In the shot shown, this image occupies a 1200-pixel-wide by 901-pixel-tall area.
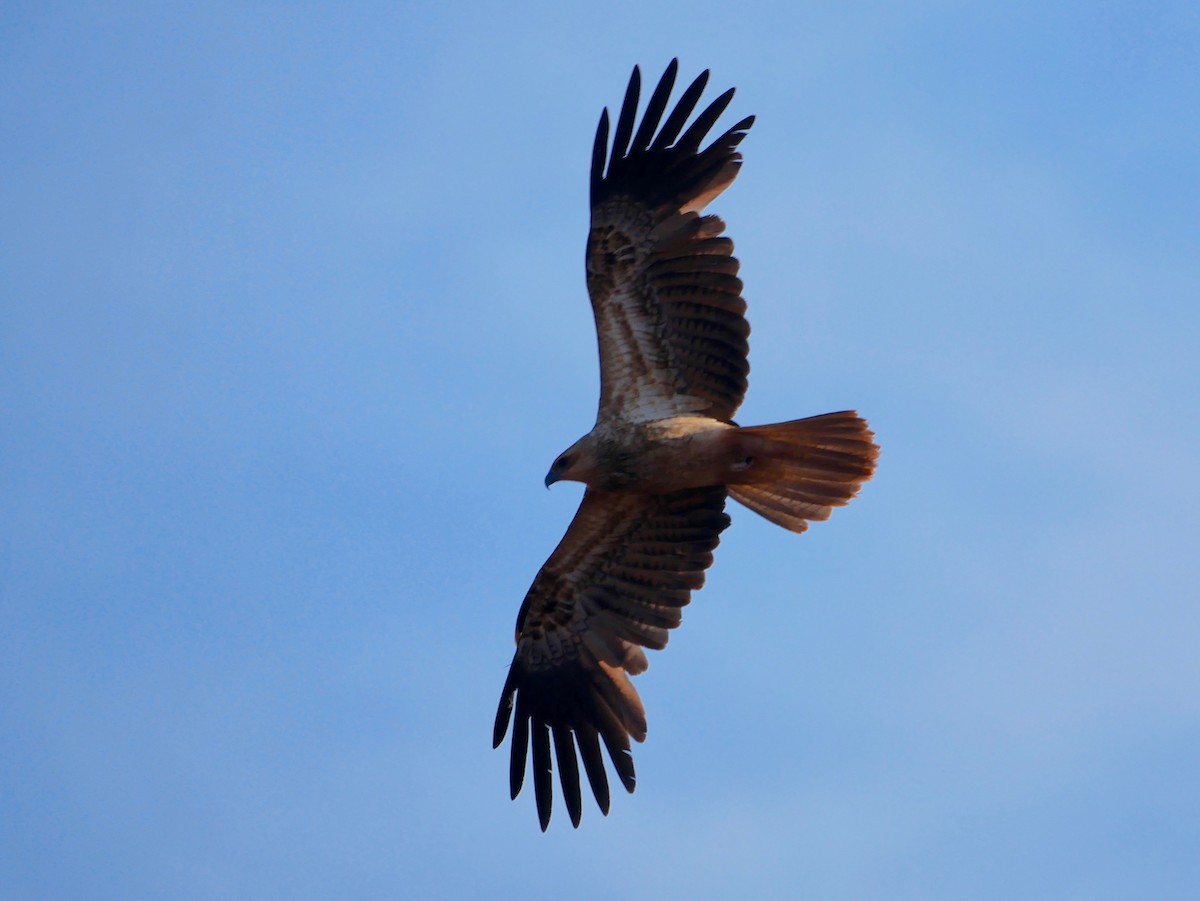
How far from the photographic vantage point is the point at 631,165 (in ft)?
32.1

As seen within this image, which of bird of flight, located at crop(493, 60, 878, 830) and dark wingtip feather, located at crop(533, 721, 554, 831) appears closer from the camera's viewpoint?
bird of flight, located at crop(493, 60, 878, 830)

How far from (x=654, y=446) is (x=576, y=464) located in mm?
492

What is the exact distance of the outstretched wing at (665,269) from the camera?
9.55 m

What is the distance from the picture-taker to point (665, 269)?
9602 millimetres

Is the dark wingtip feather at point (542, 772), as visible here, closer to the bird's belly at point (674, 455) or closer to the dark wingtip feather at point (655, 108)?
the bird's belly at point (674, 455)

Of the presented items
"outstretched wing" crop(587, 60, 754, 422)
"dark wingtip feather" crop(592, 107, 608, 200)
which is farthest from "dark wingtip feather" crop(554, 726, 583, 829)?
"dark wingtip feather" crop(592, 107, 608, 200)

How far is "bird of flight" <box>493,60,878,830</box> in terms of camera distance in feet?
31.2

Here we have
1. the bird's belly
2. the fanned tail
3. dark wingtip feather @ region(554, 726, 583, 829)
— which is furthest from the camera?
dark wingtip feather @ region(554, 726, 583, 829)

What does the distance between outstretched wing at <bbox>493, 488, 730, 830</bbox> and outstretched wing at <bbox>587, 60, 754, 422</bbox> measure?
68cm

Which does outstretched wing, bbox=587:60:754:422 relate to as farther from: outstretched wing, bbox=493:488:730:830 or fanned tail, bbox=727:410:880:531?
outstretched wing, bbox=493:488:730:830

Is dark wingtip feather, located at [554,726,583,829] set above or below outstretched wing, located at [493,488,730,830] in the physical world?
below

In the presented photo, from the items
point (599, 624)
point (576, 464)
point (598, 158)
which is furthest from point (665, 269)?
point (599, 624)

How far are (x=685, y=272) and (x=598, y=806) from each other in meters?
3.16

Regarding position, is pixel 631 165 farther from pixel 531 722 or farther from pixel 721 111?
pixel 531 722
